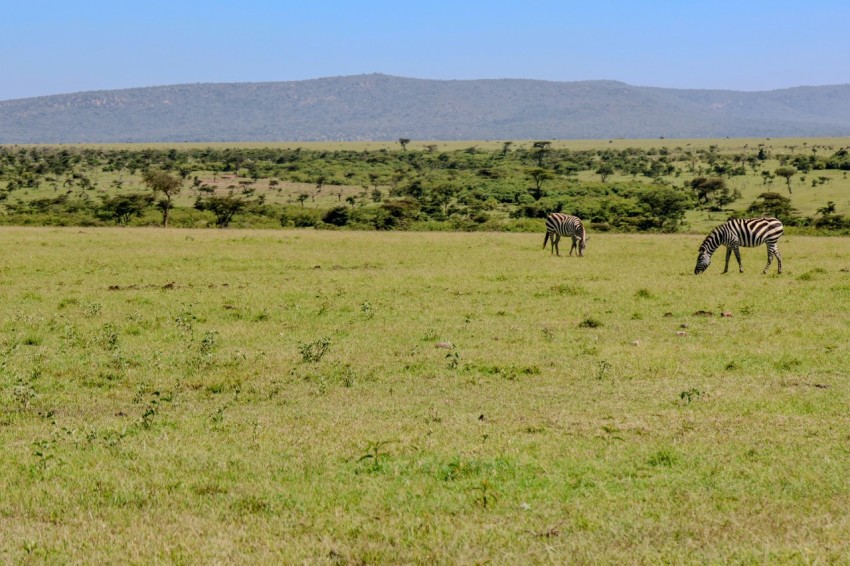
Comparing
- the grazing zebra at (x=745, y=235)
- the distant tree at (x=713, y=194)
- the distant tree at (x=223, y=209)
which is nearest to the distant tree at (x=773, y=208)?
the distant tree at (x=713, y=194)

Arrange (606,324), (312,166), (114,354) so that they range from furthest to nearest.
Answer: (312,166) → (606,324) → (114,354)

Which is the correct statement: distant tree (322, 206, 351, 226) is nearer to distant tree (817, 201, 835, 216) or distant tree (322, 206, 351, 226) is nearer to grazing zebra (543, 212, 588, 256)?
grazing zebra (543, 212, 588, 256)

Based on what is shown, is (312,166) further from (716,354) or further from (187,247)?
(716,354)

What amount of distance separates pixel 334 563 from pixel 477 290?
16.3 metres

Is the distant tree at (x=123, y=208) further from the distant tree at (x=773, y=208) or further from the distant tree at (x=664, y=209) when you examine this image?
the distant tree at (x=773, y=208)

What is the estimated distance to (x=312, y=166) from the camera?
330 feet

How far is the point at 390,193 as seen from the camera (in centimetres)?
7238

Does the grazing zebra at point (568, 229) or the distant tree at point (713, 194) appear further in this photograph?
the distant tree at point (713, 194)

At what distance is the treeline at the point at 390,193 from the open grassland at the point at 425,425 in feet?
103

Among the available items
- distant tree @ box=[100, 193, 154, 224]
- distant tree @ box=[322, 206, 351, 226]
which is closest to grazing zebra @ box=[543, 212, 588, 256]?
distant tree @ box=[322, 206, 351, 226]

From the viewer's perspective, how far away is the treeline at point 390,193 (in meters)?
52.9

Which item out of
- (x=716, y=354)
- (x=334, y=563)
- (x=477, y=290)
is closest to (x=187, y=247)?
(x=477, y=290)

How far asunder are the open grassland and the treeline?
103ft

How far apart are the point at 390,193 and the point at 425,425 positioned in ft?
206
